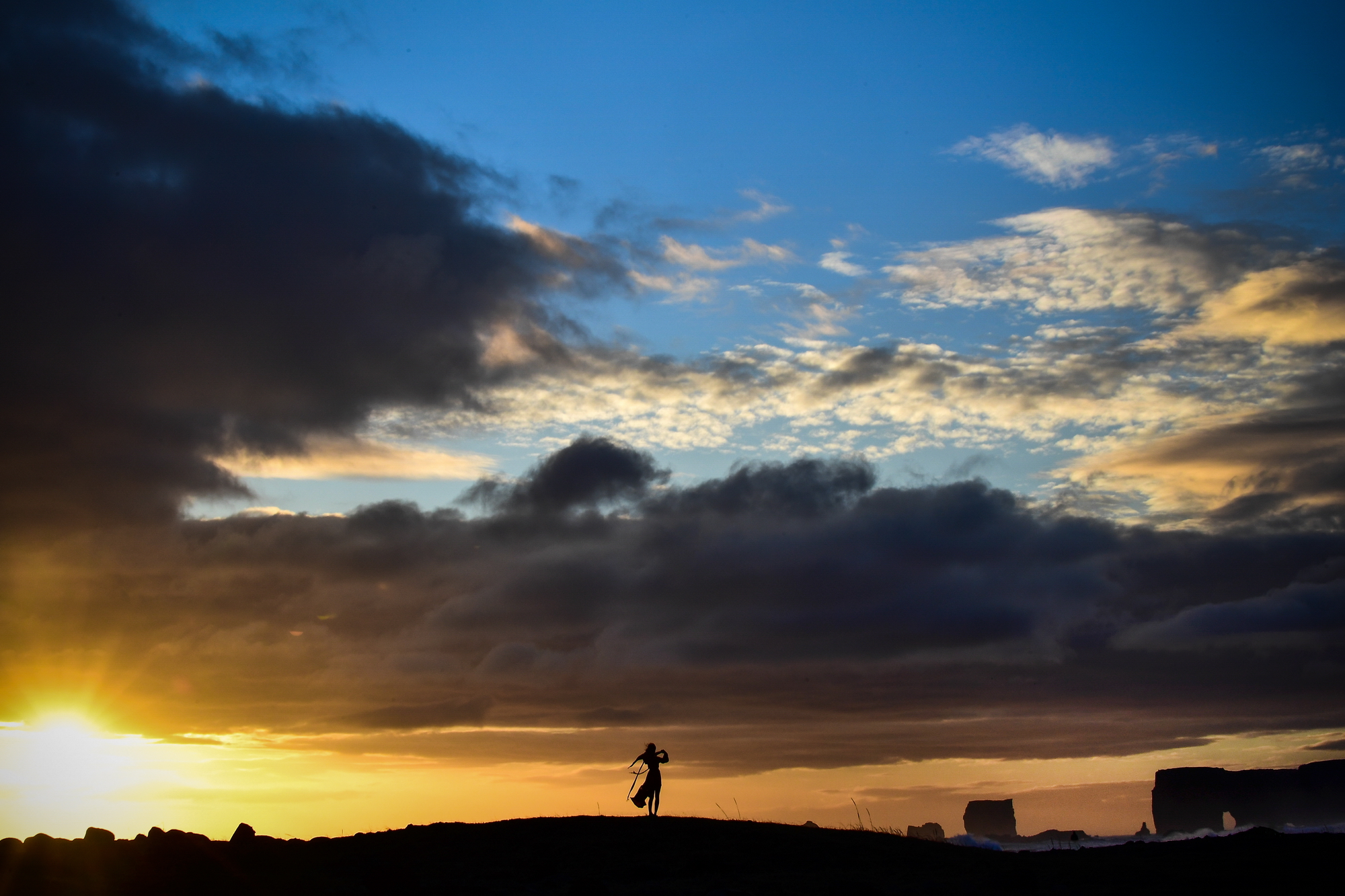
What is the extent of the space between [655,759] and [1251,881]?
70.6 ft

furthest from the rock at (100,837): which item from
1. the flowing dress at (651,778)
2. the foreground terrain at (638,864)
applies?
the flowing dress at (651,778)

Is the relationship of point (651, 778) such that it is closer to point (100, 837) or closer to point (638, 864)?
point (638, 864)

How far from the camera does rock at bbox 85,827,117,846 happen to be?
109 feet

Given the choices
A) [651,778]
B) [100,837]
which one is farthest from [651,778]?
[100,837]

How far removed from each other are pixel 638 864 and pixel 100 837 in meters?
17.7

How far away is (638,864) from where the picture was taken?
3506 cm

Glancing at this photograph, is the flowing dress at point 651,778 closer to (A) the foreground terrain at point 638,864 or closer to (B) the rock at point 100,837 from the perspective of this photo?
(A) the foreground terrain at point 638,864

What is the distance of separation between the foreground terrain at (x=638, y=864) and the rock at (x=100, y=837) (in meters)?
0.04

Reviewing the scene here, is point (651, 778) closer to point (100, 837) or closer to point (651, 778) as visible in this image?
point (651, 778)

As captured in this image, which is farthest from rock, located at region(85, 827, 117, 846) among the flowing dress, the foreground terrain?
the flowing dress

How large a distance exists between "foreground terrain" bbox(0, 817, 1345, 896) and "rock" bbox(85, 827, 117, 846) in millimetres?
45

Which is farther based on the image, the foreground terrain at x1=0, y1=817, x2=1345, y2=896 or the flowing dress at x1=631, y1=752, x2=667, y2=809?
the flowing dress at x1=631, y1=752, x2=667, y2=809

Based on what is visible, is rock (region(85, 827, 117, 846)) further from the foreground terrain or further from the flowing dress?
the flowing dress

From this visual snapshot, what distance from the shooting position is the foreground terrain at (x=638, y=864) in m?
29.5
